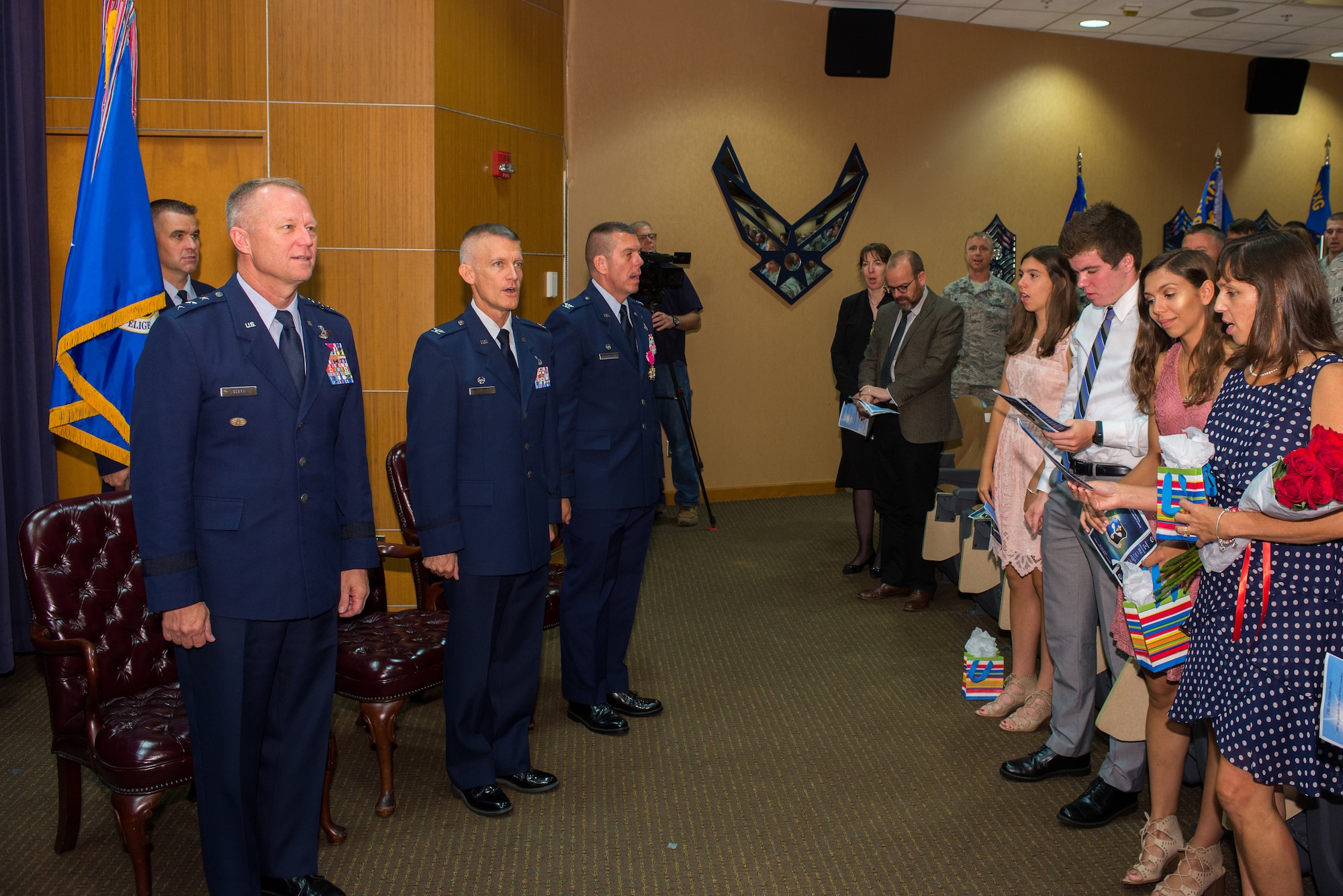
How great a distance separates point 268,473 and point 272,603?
290 millimetres

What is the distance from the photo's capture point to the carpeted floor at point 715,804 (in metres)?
2.65

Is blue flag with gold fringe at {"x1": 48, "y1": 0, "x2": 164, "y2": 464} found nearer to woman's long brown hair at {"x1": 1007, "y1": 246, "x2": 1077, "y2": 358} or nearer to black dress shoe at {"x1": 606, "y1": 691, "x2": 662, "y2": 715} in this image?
black dress shoe at {"x1": 606, "y1": 691, "x2": 662, "y2": 715}

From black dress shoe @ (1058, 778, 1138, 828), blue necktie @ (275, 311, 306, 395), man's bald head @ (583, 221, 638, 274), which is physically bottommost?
black dress shoe @ (1058, 778, 1138, 828)

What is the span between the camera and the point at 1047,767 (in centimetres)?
321

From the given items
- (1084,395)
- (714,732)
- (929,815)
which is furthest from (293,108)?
(929,815)

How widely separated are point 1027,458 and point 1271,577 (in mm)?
1478

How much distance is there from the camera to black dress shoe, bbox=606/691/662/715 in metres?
3.73

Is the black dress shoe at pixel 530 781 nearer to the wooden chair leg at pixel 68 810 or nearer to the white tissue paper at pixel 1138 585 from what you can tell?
the wooden chair leg at pixel 68 810

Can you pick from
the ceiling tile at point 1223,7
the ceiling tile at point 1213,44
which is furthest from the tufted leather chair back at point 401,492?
the ceiling tile at point 1213,44

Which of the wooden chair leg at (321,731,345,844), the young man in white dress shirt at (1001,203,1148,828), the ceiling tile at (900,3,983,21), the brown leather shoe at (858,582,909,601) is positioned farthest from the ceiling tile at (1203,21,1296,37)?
the wooden chair leg at (321,731,345,844)

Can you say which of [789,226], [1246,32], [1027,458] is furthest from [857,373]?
[1246,32]

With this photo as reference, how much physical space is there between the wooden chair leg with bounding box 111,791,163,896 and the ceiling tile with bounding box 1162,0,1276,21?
7.86 m

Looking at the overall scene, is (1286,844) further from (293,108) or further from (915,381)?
(293,108)

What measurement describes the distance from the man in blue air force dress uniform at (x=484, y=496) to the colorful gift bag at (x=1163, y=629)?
1.64m
